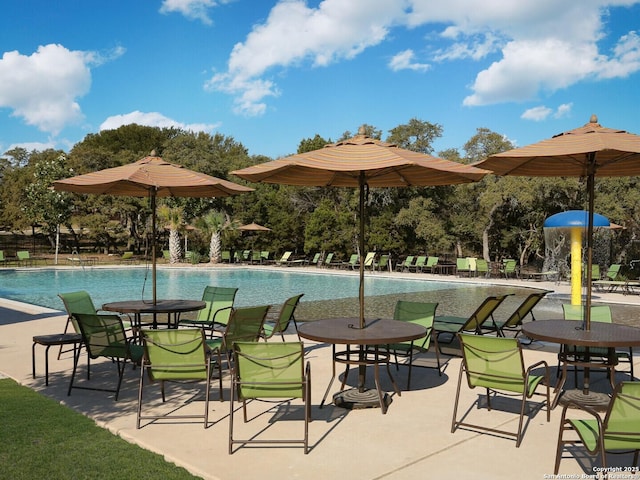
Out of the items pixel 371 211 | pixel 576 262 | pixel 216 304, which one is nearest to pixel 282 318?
pixel 216 304

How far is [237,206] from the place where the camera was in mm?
33719

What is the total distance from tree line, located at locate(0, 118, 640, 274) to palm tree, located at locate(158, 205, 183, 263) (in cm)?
7

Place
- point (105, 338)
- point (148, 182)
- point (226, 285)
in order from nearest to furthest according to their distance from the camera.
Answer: point (105, 338) < point (148, 182) < point (226, 285)

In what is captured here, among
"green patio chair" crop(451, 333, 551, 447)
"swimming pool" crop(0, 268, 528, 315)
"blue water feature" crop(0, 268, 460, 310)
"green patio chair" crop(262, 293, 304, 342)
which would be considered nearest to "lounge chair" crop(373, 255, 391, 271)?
"blue water feature" crop(0, 268, 460, 310)

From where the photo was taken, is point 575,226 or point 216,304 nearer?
point 216,304

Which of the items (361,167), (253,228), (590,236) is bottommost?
(590,236)

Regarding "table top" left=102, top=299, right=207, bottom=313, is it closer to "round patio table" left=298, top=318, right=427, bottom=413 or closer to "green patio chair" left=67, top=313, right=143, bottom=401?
"green patio chair" left=67, top=313, right=143, bottom=401

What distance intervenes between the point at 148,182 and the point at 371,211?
23.1m

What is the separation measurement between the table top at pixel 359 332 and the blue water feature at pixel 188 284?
8.82 meters

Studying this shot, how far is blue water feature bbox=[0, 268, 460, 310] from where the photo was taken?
16.5m

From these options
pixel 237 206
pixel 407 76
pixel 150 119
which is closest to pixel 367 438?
pixel 407 76

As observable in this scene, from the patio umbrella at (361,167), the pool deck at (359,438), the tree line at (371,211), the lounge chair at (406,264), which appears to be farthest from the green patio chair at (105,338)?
the lounge chair at (406,264)

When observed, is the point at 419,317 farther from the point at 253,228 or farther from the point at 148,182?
the point at 253,228

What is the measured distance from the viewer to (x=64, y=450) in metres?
4.05
